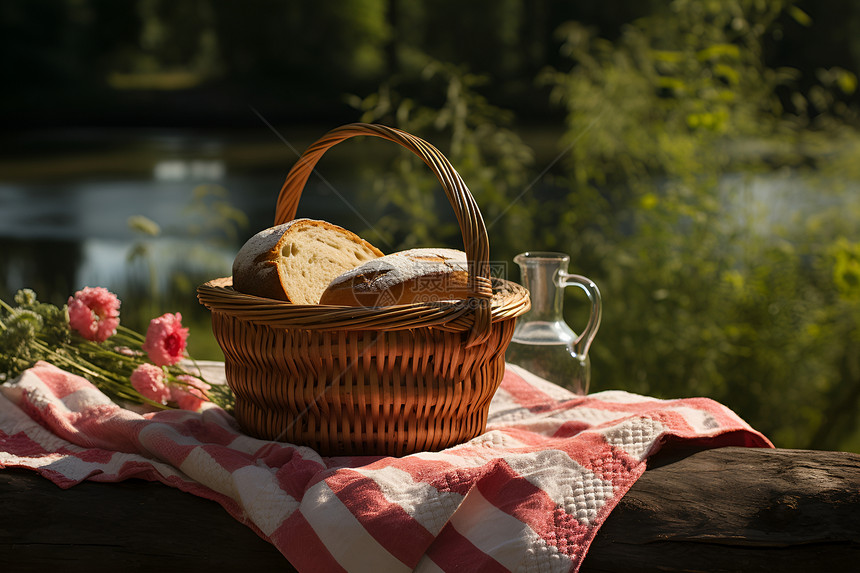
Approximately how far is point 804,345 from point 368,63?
7.35 ft

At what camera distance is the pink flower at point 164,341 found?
104 cm

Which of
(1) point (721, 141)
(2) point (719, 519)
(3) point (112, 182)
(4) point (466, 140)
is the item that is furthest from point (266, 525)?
(3) point (112, 182)

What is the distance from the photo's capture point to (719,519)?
74cm

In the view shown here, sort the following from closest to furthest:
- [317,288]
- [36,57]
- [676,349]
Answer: [317,288] → [676,349] → [36,57]

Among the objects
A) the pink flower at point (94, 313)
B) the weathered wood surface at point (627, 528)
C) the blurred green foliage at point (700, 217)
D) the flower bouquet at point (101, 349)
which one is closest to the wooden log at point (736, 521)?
the weathered wood surface at point (627, 528)

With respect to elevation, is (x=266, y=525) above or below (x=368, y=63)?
below

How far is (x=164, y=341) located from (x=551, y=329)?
0.58 m

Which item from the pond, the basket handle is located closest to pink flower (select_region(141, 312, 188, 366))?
the basket handle

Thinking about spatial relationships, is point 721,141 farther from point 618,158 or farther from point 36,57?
point 36,57

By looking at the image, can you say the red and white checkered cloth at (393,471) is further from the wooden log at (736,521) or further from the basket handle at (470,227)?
the basket handle at (470,227)

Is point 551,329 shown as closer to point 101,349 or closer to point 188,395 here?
point 188,395

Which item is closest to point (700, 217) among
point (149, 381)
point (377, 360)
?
point (377, 360)

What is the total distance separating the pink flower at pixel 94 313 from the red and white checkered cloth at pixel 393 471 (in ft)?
0.29

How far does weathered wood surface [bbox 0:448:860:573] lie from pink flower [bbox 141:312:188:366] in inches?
10.1
